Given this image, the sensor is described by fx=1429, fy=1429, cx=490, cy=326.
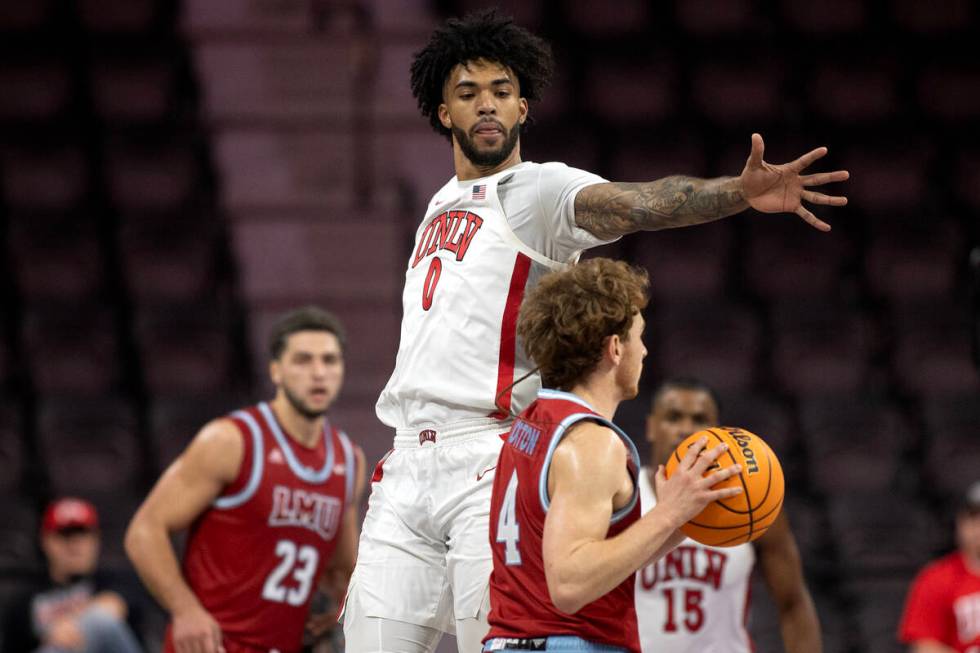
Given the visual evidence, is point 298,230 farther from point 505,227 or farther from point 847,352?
point 505,227

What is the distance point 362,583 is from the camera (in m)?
3.78

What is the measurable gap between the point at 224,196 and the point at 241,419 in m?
4.13

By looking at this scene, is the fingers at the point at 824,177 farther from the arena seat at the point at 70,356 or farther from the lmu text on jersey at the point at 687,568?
the arena seat at the point at 70,356

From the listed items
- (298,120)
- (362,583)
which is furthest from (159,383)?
(362,583)

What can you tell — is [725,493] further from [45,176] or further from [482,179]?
[45,176]

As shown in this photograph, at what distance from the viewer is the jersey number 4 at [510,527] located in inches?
127

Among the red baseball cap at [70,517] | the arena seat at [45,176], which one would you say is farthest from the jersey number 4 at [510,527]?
the arena seat at [45,176]

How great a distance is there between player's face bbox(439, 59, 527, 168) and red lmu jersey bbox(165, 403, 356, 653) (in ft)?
7.21

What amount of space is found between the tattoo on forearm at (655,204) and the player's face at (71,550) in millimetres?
3732

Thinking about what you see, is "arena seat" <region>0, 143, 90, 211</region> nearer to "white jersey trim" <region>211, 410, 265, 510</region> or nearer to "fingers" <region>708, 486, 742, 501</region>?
"white jersey trim" <region>211, 410, 265, 510</region>

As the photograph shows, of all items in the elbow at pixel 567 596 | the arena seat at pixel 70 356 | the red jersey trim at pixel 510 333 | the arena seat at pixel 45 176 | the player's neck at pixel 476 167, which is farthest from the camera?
the arena seat at pixel 45 176

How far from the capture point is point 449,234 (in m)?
3.91

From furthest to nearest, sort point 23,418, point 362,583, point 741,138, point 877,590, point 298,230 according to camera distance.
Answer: point 741,138 → point 298,230 → point 23,418 → point 877,590 → point 362,583

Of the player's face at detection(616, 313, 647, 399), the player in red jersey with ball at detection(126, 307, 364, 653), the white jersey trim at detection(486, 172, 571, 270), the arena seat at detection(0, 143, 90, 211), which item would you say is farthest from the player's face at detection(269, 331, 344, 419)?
the arena seat at detection(0, 143, 90, 211)
